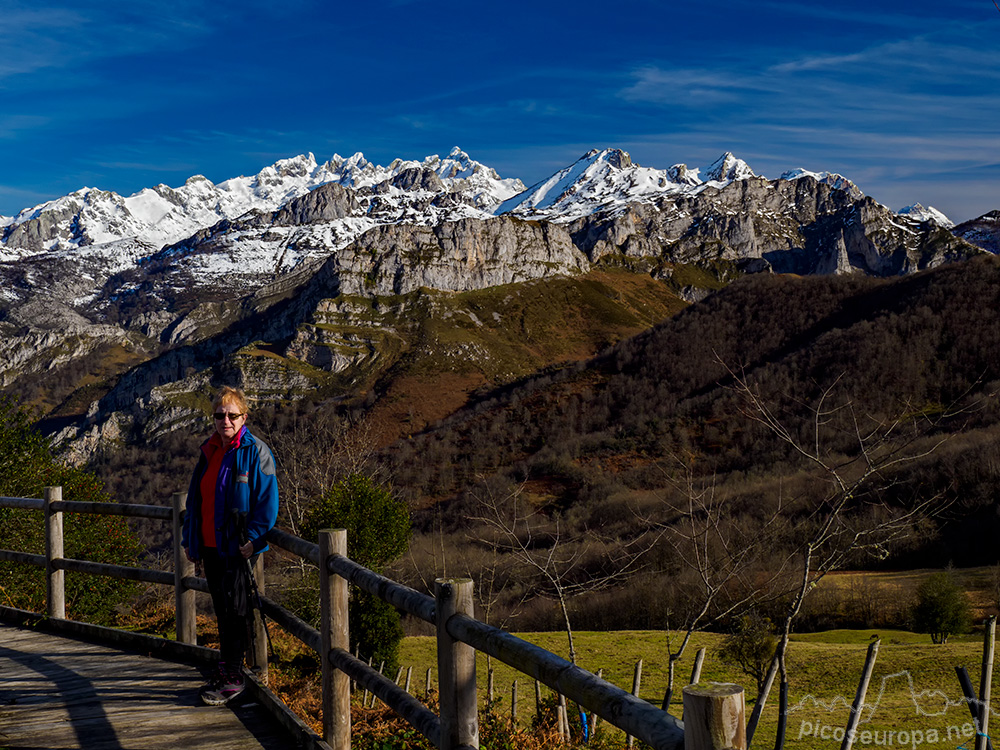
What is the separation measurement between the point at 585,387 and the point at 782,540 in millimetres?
78905

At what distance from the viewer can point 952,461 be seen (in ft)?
151

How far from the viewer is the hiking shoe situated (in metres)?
5.05

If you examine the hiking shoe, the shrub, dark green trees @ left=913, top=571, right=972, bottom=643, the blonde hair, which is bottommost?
dark green trees @ left=913, top=571, right=972, bottom=643

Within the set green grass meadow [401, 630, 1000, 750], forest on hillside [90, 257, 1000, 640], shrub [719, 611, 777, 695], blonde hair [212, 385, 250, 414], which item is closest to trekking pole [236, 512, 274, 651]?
blonde hair [212, 385, 250, 414]

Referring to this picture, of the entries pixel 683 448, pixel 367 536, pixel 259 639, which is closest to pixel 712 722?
pixel 259 639

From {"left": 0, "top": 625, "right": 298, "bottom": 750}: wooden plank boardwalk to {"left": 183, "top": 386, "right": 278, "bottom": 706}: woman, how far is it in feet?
0.97

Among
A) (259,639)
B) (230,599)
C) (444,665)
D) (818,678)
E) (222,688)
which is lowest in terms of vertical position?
(818,678)

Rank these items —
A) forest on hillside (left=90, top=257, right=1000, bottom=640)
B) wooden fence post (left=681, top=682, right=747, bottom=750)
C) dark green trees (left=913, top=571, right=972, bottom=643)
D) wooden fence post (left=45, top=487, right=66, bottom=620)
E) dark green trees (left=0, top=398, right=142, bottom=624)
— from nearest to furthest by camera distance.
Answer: wooden fence post (left=681, top=682, right=747, bottom=750) < wooden fence post (left=45, top=487, right=66, bottom=620) < dark green trees (left=0, top=398, right=142, bottom=624) < dark green trees (left=913, top=571, right=972, bottom=643) < forest on hillside (left=90, top=257, right=1000, bottom=640)

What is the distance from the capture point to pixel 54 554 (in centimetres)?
763

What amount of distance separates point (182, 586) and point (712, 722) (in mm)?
5655

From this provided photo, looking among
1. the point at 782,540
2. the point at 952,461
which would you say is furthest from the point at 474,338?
the point at 782,540

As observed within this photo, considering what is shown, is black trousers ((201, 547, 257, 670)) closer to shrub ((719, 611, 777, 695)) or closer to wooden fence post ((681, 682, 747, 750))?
wooden fence post ((681, 682, 747, 750))

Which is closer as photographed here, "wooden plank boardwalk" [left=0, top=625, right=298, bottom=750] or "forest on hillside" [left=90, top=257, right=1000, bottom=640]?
"wooden plank boardwalk" [left=0, top=625, right=298, bottom=750]

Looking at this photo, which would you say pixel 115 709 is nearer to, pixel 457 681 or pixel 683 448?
pixel 457 681
